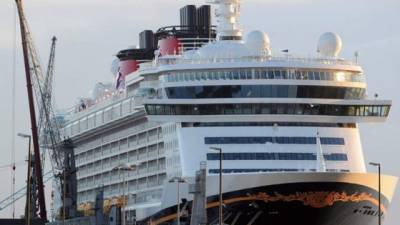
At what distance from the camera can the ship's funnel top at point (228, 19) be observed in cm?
10062

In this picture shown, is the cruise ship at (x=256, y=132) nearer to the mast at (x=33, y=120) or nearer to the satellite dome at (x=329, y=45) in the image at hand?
the satellite dome at (x=329, y=45)

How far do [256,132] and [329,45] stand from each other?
29.6 feet

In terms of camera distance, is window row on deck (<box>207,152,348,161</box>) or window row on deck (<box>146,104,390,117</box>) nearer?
window row on deck (<box>207,152,348,161</box>)

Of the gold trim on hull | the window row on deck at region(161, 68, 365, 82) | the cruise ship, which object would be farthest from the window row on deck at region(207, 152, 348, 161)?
the window row on deck at region(161, 68, 365, 82)

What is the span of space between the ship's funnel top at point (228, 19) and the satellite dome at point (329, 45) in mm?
6430

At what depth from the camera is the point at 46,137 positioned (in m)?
135

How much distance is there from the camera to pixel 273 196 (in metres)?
87.3

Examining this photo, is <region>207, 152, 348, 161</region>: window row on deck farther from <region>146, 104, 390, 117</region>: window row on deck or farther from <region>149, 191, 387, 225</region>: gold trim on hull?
<region>146, 104, 390, 117</region>: window row on deck

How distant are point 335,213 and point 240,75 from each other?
10546mm

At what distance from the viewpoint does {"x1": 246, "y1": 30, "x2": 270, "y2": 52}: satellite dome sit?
95750 millimetres

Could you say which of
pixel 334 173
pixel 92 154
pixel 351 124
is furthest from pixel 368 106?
pixel 92 154

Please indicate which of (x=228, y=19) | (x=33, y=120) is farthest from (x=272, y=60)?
(x=33, y=120)

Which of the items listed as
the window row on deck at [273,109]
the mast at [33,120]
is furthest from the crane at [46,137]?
the window row on deck at [273,109]

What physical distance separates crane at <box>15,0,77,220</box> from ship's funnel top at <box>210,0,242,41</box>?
2027 centimetres
